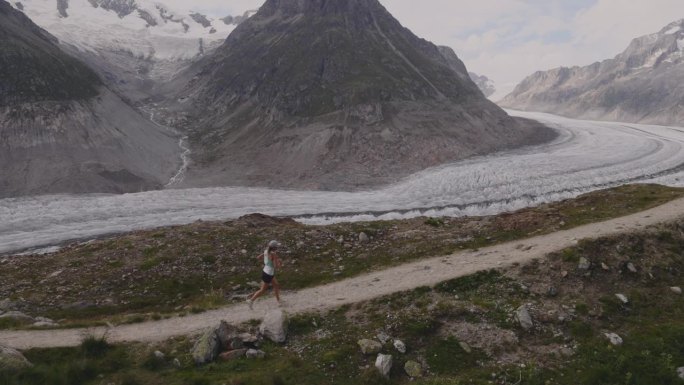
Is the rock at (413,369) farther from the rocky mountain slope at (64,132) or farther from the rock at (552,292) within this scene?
the rocky mountain slope at (64,132)

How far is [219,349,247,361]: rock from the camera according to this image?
1653cm

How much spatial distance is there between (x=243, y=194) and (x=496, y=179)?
47.2 m

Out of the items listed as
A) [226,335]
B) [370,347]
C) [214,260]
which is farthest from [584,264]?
[214,260]

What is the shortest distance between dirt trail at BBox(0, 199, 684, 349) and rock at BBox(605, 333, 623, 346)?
20.0ft

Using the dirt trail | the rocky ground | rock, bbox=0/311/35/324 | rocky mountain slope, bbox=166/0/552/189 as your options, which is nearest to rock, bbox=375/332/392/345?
the dirt trail

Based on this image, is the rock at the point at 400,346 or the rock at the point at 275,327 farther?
the rock at the point at 275,327

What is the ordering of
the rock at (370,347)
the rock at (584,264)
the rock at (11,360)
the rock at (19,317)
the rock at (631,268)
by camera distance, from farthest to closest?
the rock at (584,264), the rock at (631,268), the rock at (19,317), the rock at (370,347), the rock at (11,360)

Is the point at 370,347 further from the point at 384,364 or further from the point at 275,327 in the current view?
the point at 275,327

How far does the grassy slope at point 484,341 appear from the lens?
15156 mm

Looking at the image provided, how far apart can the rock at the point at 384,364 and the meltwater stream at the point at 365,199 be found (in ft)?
165

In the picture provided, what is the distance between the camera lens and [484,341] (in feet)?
55.6

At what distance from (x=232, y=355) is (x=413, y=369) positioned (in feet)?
21.6

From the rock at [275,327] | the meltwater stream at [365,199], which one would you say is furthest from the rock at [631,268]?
the meltwater stream at [365,199]

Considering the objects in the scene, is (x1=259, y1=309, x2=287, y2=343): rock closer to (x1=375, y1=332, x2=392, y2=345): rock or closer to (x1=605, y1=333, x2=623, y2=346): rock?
(x1=375, y1=332, x2=392, y2=345): rock
